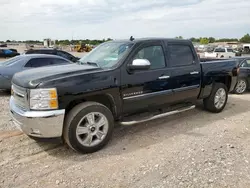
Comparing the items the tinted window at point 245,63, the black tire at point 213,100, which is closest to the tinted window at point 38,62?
the black tire at point 213,100

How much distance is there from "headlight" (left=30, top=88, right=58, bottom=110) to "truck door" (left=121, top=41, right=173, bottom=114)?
1191 mm

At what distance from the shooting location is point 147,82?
441 centimetres

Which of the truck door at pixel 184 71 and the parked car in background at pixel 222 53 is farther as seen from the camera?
the parked car in background at pixel 222 53

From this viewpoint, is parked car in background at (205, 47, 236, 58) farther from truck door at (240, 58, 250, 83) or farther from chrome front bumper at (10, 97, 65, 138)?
chrome front bumper at (10, 97, 65, 138)

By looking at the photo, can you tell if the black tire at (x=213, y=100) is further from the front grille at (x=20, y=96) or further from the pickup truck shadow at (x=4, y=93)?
Answer: the pickup truck shadow at (x=4, y=93)

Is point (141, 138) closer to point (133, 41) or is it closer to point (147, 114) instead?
point (147, 114)

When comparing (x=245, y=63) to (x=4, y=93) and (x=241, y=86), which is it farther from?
(x=4, y=93)

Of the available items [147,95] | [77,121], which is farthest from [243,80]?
[77,121]

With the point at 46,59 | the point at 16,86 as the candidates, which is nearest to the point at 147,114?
the point at 16,86

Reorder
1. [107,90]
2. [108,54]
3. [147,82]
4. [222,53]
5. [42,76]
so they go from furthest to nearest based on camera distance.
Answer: [222,53]
[108,54]
[147,82]
[107,90]
[42,76]

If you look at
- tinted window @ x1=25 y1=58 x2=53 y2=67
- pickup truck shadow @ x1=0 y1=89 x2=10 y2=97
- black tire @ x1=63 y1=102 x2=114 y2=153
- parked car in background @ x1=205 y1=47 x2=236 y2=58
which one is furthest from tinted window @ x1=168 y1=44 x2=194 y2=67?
parked car in background @ x1=205 y1=47 x2=236 y2=58

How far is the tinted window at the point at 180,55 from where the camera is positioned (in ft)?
16.3

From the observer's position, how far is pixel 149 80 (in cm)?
445

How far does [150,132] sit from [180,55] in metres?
1.77
